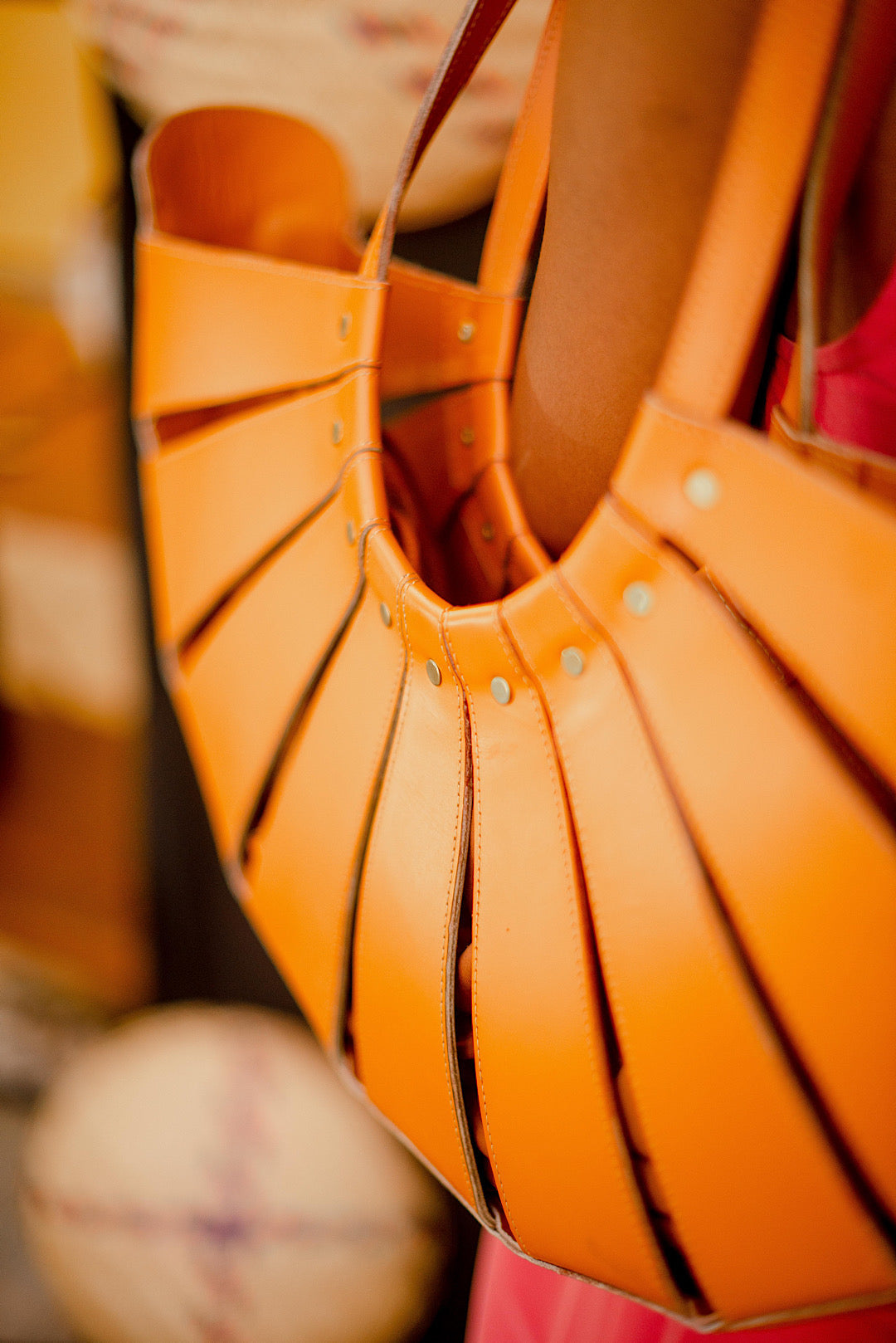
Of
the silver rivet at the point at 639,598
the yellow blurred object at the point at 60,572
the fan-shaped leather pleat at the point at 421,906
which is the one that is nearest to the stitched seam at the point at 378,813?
the fan-shaped leather pleat at the point at 421,906

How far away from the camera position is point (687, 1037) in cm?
29

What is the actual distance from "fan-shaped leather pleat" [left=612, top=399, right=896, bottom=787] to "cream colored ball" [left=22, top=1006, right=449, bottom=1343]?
0.67 metres

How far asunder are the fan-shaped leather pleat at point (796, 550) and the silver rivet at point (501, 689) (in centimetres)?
9

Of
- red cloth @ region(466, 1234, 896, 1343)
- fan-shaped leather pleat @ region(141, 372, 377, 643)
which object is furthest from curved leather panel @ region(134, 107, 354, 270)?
red cloth @ region(466, 1234, 896, 1343)

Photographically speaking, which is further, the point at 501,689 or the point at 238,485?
the point at 238,485

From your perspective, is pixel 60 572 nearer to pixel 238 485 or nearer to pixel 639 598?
pixel 238 485

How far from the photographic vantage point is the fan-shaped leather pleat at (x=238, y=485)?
1.34 feet

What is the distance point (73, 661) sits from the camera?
1.37 m

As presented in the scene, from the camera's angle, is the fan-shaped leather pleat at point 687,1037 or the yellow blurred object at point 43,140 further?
the yellow blurred object at point 43,140

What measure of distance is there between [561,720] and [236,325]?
0.31m

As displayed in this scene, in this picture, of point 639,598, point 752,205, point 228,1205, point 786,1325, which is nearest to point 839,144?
point 752,205

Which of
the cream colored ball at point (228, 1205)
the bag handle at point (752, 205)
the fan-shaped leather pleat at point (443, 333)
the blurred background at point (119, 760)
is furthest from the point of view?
the cream colored ball at point (228, 1205)

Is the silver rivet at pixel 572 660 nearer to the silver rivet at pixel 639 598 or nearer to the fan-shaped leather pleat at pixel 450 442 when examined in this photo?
the silver rivet at pixel 639 598

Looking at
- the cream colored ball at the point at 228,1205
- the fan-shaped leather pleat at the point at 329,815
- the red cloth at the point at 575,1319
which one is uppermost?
the fan-shaped leather pleat at the point at 329,815
